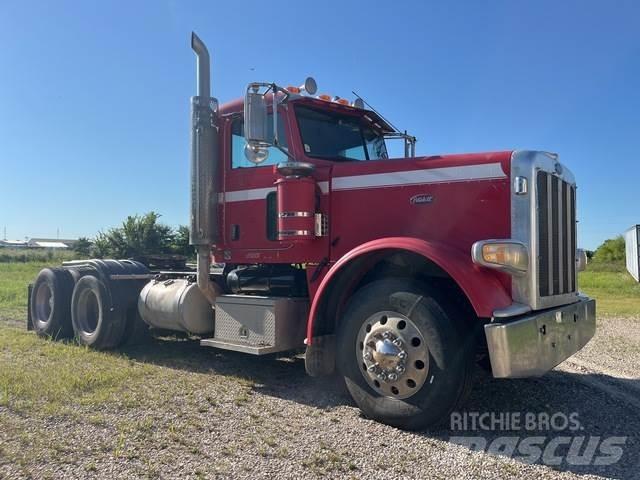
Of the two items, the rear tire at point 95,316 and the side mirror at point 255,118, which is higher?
the side mirror at point 255,118

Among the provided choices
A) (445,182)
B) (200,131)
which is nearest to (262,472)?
(445,182)

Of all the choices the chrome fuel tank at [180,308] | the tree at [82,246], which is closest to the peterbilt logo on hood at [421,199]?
the chrome fuel tank at [180,308]

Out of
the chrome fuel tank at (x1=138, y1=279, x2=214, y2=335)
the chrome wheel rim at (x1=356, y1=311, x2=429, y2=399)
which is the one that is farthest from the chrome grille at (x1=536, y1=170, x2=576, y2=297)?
the chrome fuel tank at (x1=138, y1=279, x2=214, y2=335)

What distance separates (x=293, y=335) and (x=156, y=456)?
2.19m

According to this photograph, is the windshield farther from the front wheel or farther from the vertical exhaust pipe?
the front wheel

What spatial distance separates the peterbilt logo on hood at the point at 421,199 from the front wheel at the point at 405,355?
2.56 ft

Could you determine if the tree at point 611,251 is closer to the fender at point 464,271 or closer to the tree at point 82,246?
the tree at point 82,246

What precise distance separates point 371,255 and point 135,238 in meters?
9.43

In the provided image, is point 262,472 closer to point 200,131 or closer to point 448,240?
point 448,240

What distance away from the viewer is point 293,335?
231 inches

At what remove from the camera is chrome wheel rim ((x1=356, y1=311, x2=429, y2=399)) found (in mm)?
4516

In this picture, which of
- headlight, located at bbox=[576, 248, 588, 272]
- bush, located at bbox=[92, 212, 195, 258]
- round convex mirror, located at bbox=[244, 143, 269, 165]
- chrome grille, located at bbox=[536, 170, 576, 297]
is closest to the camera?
chrome grille, located at bbox=[536, 170, 576, 297]

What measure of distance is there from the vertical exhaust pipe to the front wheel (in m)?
2.48

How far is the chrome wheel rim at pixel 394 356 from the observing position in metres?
4.52
